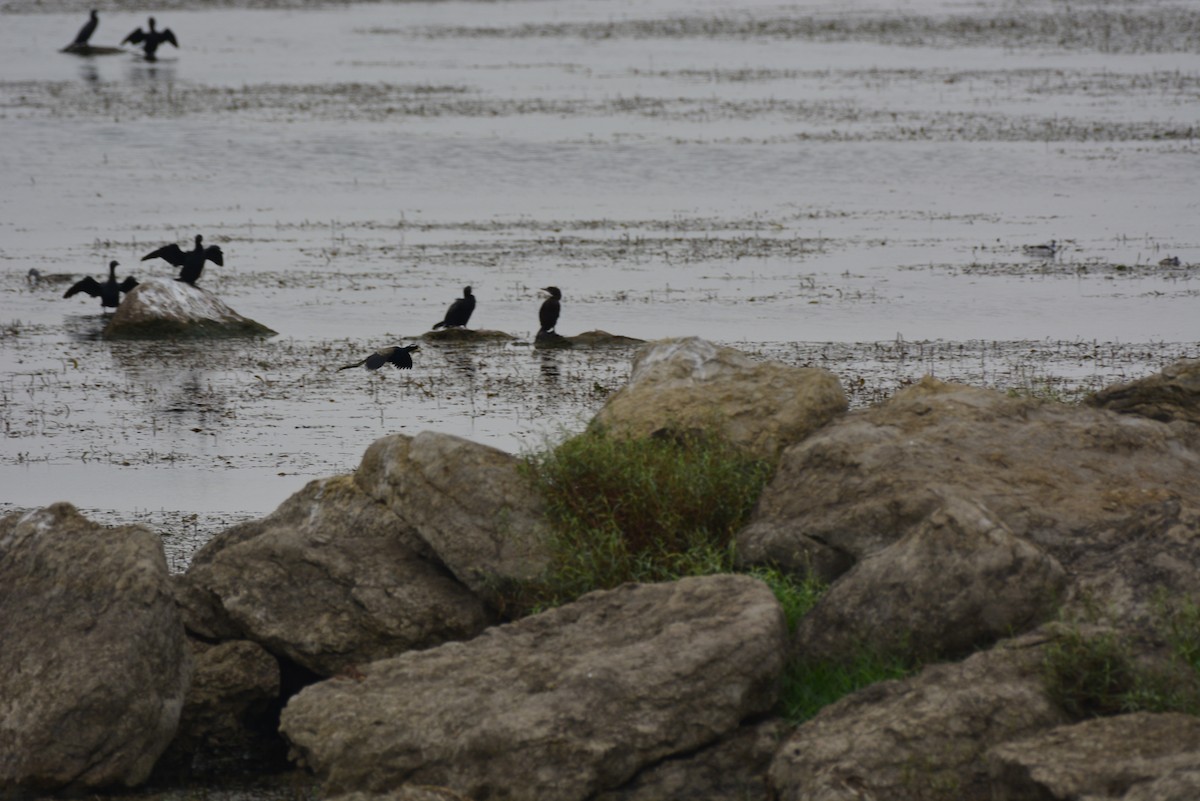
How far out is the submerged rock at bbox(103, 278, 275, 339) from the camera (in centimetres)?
1741

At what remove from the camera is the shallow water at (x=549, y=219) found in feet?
46.2

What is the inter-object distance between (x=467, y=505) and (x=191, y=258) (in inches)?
438

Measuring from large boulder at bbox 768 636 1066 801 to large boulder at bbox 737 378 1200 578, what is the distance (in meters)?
1.03

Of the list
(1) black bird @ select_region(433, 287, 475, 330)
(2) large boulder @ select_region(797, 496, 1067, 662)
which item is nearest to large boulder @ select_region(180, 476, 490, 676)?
(2) large boulder @ select_region(797, 496, 1067, 662)

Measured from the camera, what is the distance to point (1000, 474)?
27.1 feet

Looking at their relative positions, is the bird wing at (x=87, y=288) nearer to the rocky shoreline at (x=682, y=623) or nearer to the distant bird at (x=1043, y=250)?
the rocky shoreline at (x=682, y=623)

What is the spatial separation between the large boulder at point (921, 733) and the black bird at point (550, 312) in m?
9.78

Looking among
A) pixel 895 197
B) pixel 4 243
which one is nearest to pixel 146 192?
pixel 4 243

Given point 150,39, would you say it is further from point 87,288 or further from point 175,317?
point 175,317

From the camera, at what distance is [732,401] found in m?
9.23

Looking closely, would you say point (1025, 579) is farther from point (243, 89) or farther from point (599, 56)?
point (599, 56)

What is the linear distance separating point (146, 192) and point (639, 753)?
22.9 m

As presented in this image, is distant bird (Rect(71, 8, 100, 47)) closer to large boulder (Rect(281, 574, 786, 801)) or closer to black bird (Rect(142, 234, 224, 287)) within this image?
black bird (Rect(142, 234, 224, 287))

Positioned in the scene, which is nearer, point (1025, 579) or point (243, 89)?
point (1025, 579)
